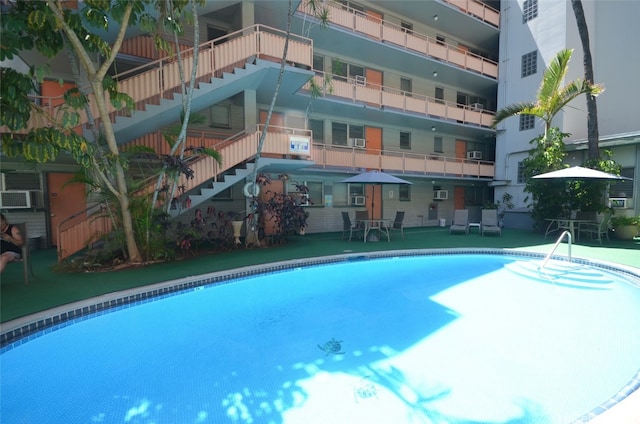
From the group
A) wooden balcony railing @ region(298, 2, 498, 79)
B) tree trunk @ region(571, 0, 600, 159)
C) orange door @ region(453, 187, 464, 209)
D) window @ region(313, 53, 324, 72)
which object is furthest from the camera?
orange door @ region(453, 187, 464, 209)

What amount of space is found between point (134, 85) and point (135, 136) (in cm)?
208

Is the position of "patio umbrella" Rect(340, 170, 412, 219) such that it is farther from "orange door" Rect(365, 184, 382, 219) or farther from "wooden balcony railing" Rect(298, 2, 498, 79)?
"wooden balcony railing" Rect(298, 2, 498, 79)

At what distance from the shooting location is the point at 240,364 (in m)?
4.22

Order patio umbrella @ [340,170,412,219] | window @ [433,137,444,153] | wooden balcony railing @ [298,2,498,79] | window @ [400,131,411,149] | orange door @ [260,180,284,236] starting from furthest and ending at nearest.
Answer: window @ [433,137,444,153], window @ [400,131,411,149], wooden balcony railing @ [298,2,498,79], patio umbrella @ [340,170,412,219], orange door @ [260,180,284,236]

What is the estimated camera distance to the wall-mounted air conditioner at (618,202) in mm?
14133

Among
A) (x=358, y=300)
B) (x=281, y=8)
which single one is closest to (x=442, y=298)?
(x=358, y=300)

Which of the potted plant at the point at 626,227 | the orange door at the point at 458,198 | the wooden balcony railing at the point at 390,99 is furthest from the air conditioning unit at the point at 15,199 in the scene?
the potted plant at the point at 626,227

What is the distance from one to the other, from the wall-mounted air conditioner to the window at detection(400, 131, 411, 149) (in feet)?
32.0

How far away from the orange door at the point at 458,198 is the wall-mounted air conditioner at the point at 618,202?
297 inches

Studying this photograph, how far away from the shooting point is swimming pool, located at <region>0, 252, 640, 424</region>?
10.9 ft

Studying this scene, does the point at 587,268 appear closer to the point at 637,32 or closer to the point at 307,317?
the point at 307,317

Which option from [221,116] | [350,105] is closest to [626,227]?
[350,105]

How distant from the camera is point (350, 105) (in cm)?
1454

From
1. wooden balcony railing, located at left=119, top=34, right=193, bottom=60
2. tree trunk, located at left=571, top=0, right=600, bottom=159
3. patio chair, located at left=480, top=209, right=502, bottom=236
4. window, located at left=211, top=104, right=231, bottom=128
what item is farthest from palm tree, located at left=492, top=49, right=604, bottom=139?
wooden balcony railing, located at left=119, top=34, right=193, bottom=60
